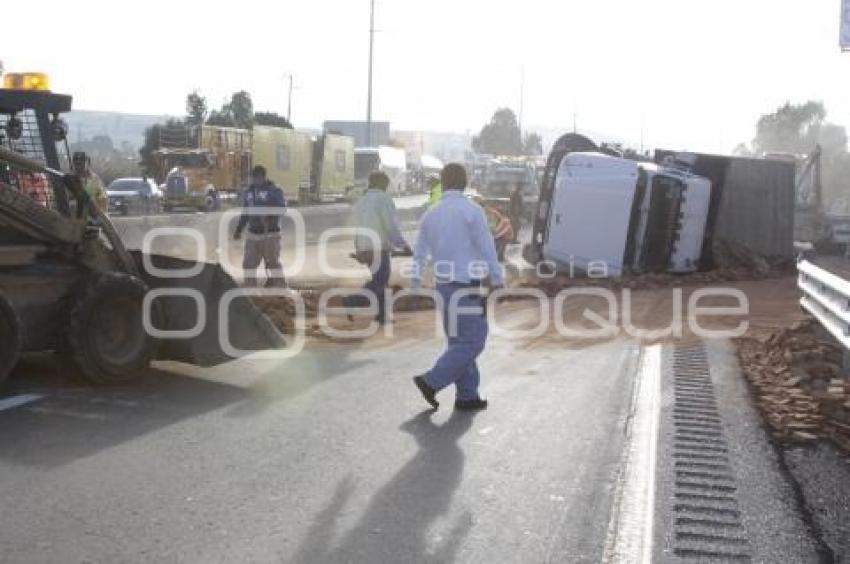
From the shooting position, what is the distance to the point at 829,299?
929 centimetres

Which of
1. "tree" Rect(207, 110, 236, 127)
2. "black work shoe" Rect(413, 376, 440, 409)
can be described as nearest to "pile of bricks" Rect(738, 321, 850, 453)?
"black work shoe" Rect(413, 376, 440, 409)

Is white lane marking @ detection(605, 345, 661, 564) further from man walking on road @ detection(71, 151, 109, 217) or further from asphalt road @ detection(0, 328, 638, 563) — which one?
man walking on road @ detection(71, 151, 109, 217)

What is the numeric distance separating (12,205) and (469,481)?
4.17 m

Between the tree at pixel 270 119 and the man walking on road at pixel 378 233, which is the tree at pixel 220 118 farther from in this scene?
the man walking on road at pixel 378 233

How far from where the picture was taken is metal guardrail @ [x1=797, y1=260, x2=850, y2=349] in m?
8.34

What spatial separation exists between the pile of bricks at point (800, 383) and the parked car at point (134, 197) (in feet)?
84.3

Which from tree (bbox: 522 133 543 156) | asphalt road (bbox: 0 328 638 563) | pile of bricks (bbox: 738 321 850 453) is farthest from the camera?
tree (bbox: 522 133 543 156)

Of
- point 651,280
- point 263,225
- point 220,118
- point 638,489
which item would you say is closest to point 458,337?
point 638,489

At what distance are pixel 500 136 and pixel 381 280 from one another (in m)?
120

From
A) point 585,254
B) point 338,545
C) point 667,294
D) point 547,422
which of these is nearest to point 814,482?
point 547,422

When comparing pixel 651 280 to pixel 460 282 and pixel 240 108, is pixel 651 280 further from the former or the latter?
pixel 240 108

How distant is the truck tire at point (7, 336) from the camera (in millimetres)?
7246

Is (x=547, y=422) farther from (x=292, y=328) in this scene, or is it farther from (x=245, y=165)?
(x=245, y=165)

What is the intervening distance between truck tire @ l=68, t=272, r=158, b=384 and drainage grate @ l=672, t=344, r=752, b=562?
13.6ft
